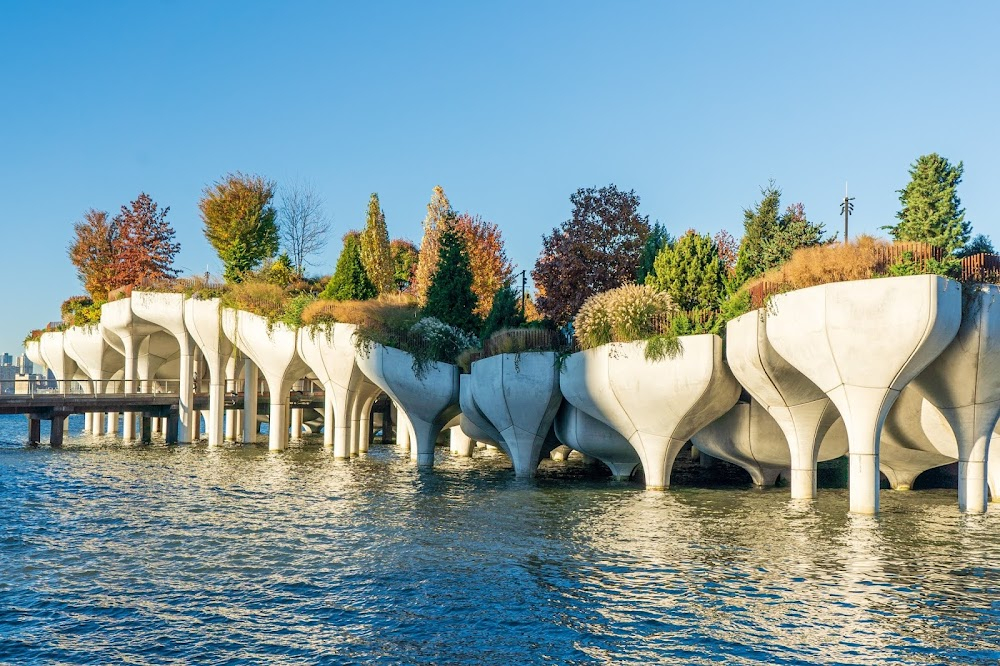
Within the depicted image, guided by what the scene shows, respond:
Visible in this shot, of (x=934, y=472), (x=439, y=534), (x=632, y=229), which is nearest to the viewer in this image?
(x=439, y=534)

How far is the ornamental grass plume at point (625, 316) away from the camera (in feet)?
99.0

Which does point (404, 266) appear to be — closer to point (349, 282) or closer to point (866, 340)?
point (349, 282)

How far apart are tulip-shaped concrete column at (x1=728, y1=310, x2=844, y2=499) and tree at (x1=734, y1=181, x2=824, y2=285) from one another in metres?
5.48

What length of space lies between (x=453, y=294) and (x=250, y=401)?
19.1 m

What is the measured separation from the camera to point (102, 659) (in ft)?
43.0

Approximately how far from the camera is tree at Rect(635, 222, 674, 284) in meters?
39.2

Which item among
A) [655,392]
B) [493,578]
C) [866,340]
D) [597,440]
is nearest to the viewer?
[493,578]

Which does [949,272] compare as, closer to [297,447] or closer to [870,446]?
[870,446]

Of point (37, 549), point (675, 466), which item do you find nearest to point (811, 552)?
point (37, 549)

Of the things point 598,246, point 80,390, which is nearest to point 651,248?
point 598,246

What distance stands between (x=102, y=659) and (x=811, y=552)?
14.9 m

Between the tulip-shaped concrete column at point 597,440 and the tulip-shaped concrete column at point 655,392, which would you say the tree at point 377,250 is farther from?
the tulip-shaped concrete column at point 655,392

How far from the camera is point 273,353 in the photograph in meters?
49.0

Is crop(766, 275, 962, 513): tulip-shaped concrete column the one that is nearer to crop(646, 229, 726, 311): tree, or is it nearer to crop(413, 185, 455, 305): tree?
crop(646, 229, 726, 311): tree
